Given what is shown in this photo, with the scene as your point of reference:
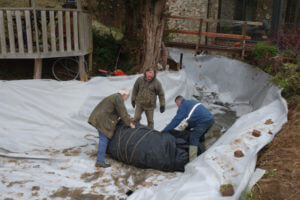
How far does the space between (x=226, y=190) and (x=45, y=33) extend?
18.7ft

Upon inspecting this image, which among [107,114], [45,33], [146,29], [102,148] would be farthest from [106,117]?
[146,29]

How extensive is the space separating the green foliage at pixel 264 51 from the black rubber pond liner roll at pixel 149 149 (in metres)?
5.66

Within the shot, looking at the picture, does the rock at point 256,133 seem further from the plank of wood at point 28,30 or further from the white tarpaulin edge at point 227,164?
the plank of wood at point 28,30

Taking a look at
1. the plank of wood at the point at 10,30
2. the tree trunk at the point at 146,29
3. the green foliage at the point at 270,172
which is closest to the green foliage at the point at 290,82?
the green foliage at the point at 270,172

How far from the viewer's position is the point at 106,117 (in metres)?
5.19

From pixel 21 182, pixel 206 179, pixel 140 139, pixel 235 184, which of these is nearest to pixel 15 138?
pixel 21 182

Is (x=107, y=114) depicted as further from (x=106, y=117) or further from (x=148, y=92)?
(x=148, y=92)

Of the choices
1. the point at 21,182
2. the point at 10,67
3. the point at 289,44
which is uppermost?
the point at 289,44

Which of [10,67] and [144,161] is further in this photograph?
[10,67]

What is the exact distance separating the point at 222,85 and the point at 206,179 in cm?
764

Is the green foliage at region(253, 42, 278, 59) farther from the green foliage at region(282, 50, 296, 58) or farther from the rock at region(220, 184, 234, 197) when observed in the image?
the rock at region(220, 184, 234, 197)

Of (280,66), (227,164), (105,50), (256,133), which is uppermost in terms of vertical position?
(105,50)

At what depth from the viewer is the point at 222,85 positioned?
1102 cm

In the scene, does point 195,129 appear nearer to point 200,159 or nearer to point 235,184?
point 200,159
